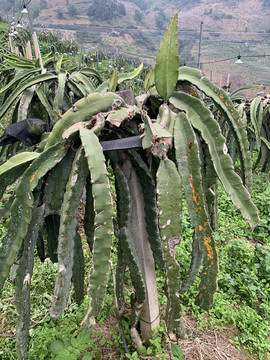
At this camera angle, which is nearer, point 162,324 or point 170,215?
point 170,215

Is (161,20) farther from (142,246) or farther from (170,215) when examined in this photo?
(170,215)

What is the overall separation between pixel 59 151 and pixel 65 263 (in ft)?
0.98

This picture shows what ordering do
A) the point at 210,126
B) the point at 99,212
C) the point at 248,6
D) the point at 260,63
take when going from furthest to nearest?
the point at 248,6, the point at 260,63, the point at 210,126, the point at 99,212

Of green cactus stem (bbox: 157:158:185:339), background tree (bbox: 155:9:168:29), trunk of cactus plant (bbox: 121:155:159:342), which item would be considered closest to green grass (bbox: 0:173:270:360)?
trunk of cactus plant (bbox: 121:155:159:342)

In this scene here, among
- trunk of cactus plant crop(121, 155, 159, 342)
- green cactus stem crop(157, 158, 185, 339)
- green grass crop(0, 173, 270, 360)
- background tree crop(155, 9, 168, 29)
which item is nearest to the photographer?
green cactus stem crop(157, 158, 185, 339)

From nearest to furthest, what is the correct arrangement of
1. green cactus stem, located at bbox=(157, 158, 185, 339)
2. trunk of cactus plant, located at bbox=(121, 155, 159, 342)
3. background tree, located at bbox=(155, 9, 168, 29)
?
green cactus stem, located at bbox=(157, 158, 185, 339)
trunk of cactus plant, located at bbox=(121, 155, 159, 342)
background tree, located at bbox=(155, 9, 168, 29)

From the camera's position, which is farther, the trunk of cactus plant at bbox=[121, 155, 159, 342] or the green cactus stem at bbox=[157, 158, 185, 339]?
the trunk of cactus plant at bbox=[121, 155, 159, 342]

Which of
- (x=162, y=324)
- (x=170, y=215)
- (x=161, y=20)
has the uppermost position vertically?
(x=161, y=20)

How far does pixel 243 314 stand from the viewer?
5.40 ft

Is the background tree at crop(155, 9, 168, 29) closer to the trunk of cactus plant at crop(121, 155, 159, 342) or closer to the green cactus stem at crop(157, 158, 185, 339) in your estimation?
the trunk of cactus plant at crop(121, 155, 159, 342)

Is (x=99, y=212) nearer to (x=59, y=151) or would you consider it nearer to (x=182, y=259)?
(x=59, y=151)

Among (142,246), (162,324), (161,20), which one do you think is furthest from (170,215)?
(161,20)

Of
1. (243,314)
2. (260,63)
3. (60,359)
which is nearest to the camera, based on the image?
(60,359)

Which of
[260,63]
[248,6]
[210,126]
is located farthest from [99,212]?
[248,6]
